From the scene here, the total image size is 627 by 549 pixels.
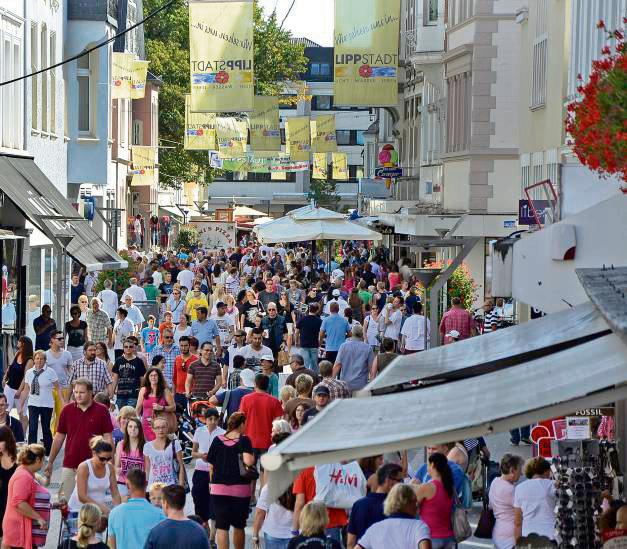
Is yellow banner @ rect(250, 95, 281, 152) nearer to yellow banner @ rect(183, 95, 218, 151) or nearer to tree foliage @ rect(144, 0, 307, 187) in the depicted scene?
yellow banner @ rect(183, 95, 218, 151)

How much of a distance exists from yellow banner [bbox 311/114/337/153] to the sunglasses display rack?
44303 millimetres

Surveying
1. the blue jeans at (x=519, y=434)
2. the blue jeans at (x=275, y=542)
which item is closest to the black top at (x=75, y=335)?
the blue jeans at (x=519, y=434)

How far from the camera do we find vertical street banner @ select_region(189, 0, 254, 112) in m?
32.4

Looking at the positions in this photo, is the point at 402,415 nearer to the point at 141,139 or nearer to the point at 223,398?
the point at 223,398

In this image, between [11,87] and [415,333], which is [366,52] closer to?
[11,87]

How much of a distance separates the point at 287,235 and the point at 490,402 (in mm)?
28899

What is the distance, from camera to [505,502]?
38.7ft

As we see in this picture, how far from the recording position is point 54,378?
17812 mm

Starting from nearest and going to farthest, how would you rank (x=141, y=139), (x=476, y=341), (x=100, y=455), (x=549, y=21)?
(x=476, y=341), (x=100, y=455), (x=549, y=21), (x=141, y=139)

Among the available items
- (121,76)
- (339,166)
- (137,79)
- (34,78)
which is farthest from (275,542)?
(339,166)

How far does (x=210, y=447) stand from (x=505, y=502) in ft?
8.86

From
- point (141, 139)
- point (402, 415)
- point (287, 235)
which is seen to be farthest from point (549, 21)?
point (141, 139)

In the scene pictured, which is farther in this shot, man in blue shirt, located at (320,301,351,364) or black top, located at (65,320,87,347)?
man in blue shirt, located at (320,301,351,364)

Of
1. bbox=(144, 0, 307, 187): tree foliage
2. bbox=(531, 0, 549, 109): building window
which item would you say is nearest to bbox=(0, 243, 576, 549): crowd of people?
bbox=(531, 0, 549, 109): building window
